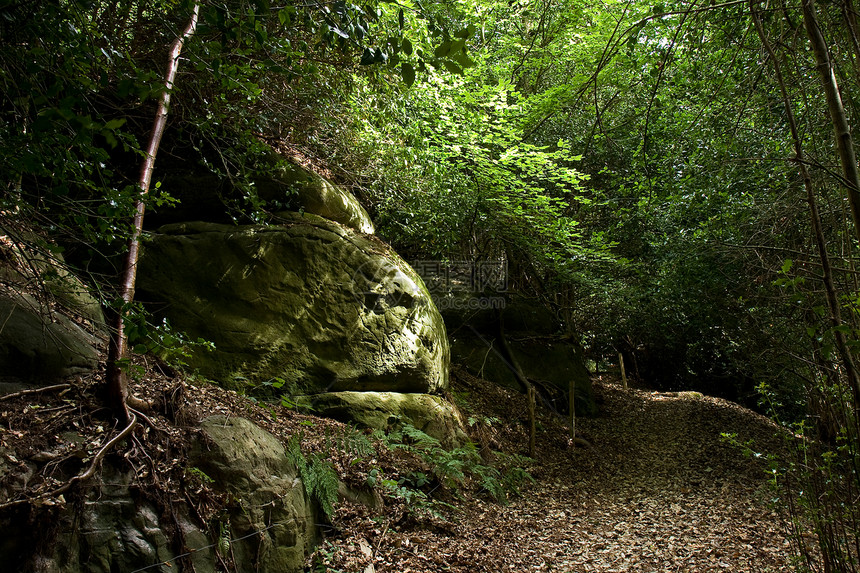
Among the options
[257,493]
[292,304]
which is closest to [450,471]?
[257,493]

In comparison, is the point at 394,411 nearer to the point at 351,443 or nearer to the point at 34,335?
the point at 351,443

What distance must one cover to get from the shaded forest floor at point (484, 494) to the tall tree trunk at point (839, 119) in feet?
6.57

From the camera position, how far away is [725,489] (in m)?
6.84

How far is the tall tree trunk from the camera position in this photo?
2.03 metres

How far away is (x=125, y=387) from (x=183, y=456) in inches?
24.8

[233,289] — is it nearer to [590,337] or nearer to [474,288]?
[474,288]

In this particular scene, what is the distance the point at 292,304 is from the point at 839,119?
5.33 m

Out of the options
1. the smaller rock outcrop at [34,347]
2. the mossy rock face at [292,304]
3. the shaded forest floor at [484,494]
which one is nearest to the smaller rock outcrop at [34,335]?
the smaller rock outcrop at [34,347]

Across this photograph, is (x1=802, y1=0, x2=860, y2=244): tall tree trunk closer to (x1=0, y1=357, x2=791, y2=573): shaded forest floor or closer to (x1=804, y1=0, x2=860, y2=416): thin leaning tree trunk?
(x1=804, y1=0, x2=860, y2=416): thin leaning tree trunk

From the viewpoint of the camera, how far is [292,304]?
6035 mm

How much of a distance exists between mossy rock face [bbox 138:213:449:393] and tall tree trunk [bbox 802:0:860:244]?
192 inches

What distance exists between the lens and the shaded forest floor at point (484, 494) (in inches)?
124

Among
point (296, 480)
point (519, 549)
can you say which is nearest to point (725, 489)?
point (519, 549)

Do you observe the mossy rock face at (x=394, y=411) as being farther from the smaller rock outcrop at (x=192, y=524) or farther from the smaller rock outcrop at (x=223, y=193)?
the smaller rock outcrop at (x=223, y=193)
